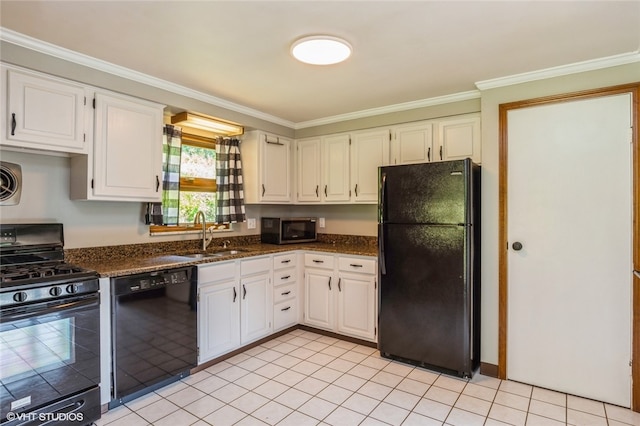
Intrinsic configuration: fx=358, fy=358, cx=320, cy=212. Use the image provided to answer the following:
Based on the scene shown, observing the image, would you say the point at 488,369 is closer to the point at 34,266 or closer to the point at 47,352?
the point at 47,352

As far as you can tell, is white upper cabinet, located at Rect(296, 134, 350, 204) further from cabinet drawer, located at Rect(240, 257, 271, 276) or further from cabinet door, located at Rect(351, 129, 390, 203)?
cabinet drawer, located at Rect(240, 257, 271, 276)

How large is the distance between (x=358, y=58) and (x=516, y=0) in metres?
0.93

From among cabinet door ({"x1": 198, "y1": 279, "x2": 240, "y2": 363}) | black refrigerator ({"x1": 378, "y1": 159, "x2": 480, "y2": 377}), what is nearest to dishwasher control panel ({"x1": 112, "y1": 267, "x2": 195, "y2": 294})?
cabinet door ({"x1": 198, "y1": 279, "x2": 240, "y2": 363})

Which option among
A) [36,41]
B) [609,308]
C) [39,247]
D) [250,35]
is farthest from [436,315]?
[36,41]

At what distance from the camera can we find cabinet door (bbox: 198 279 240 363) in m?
2.76

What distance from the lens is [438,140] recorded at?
3.17 metres

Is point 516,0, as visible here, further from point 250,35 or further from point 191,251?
point 191,251

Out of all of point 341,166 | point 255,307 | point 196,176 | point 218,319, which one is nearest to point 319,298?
point 255,307

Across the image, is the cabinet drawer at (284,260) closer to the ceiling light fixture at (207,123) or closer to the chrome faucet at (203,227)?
the chrome faucet at (203,227)

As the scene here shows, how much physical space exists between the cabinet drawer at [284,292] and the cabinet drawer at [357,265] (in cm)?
56

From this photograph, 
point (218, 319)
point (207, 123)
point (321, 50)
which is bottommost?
point (218, 319)

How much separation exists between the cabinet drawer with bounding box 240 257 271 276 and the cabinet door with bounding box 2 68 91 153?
145 cm

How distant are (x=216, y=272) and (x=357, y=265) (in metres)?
1.24

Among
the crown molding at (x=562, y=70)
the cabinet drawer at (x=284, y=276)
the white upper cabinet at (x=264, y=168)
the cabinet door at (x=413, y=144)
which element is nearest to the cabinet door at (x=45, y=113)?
the white upper cabinet at (x=264, y=168)
